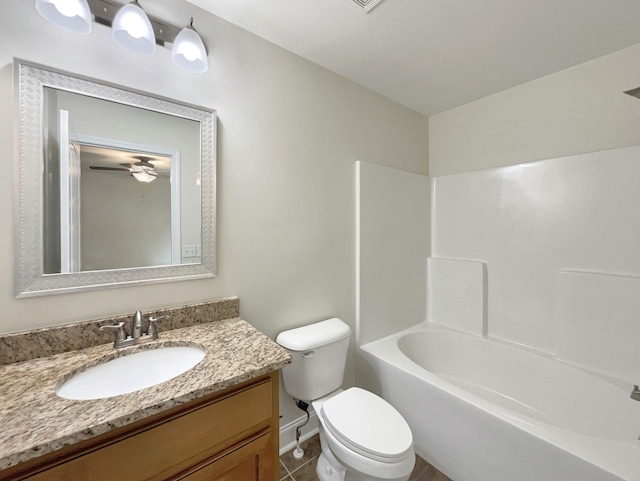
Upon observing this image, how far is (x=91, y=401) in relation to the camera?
71 cm

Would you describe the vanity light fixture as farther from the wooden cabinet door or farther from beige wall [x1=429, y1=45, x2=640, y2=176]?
beige wall [x1=429, y1=45, x2=640, y2=176]

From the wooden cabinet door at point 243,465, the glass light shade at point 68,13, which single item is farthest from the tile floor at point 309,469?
the glass light shade at point 68,13

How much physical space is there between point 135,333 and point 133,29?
118 centimetres

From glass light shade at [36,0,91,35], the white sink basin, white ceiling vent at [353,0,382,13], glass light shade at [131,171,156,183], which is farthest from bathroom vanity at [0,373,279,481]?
white ceiling vent at [353,0,382,13]

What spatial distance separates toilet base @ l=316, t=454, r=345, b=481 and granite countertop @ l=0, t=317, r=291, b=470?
2.83ft

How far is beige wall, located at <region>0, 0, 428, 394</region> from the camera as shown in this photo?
0.96 m

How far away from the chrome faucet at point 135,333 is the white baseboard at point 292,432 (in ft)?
3.35

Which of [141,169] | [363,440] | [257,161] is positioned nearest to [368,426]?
[363,440]

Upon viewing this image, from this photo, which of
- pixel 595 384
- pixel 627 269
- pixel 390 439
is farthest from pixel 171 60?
pixel 595 384

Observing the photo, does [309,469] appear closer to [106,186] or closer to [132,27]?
[106,186]

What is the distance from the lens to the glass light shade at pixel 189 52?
1.14m

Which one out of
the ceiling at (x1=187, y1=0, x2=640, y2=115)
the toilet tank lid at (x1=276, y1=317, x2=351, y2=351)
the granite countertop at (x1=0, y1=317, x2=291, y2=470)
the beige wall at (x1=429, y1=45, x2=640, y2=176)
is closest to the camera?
the granite countertop at (x1=0, y1=317, x2=291, y2=470)

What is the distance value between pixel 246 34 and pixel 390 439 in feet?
6.91

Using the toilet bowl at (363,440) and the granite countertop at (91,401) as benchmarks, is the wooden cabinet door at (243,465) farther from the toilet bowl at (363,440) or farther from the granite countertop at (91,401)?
the toilet bowl at (363,440)
